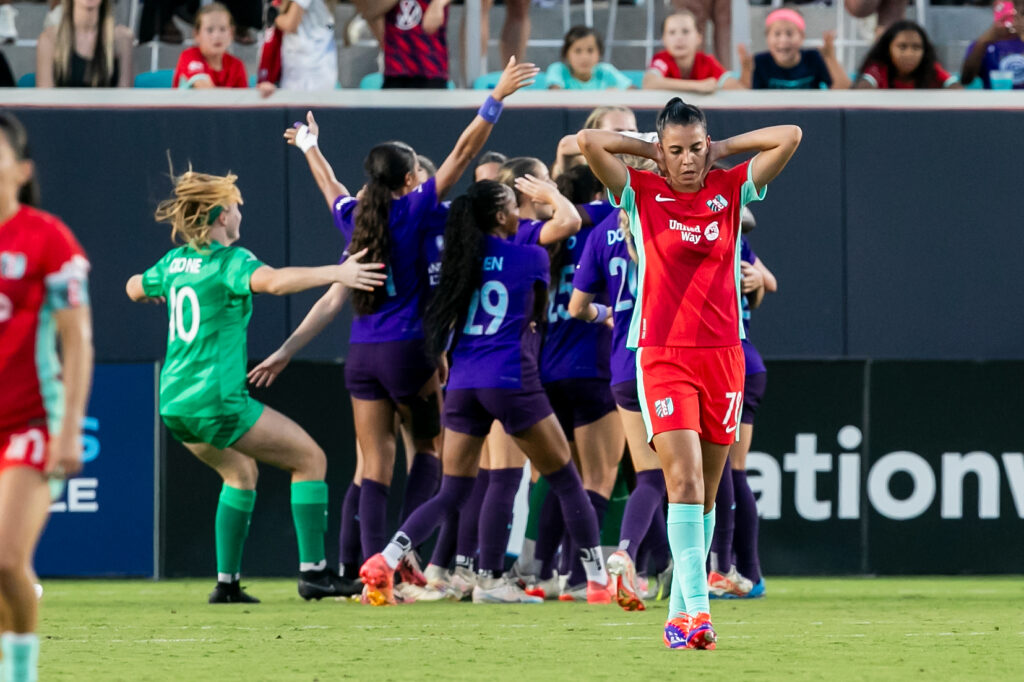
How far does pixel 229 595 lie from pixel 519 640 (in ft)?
8.12

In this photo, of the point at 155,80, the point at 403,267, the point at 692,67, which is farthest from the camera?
the point at 155,80

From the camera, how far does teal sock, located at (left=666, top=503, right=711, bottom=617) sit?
20.5 feet

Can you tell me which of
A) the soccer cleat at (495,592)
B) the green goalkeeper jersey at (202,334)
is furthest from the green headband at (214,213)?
the soccer cleat at (495,592)

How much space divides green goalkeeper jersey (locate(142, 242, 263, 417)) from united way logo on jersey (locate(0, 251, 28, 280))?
3674 millimetres

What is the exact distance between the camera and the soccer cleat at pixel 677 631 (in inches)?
246

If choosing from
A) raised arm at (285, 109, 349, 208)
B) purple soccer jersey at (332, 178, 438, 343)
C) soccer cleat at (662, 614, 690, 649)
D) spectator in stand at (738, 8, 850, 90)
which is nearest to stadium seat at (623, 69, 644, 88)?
spectator in stand at (738, 8, 850, 90)

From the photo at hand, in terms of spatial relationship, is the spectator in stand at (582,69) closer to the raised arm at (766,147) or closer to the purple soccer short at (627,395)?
the purple soccer short at (627,395)

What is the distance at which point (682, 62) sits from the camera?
12672 mm

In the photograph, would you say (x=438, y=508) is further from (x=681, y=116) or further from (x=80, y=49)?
(x=80, y=49)

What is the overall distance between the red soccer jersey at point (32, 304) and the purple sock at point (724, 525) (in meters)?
4.83

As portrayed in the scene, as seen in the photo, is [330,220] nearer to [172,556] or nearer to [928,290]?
[172,556]

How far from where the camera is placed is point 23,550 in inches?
170

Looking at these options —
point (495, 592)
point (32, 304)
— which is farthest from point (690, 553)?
point (32, 304)

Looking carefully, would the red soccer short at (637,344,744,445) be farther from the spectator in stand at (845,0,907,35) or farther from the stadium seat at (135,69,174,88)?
the spectator in stand at (845,0,907,35)
